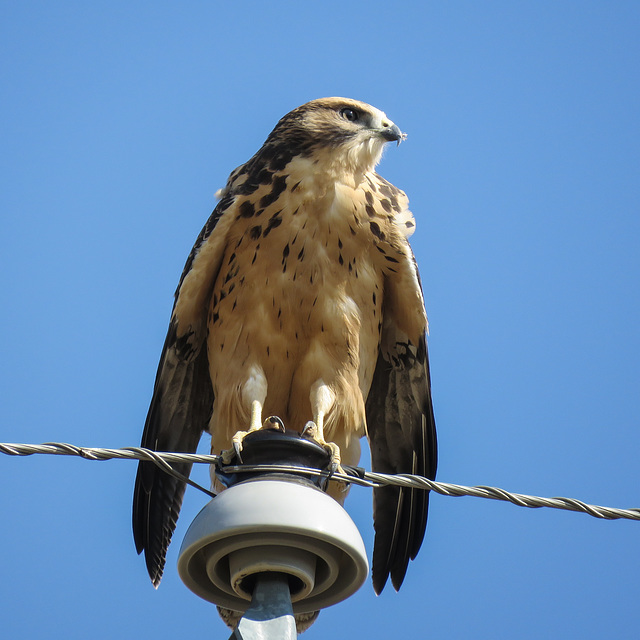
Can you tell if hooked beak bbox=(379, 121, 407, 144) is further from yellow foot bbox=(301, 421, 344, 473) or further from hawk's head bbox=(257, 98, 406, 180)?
yellow foot bbox=(301, 421, 344, 473)

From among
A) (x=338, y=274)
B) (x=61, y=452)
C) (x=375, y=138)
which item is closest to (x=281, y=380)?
(x=338, y=274)

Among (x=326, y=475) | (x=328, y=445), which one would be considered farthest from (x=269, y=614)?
(x=328, y=445)

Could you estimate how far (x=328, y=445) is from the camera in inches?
170

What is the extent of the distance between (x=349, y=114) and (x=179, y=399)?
6.72 ft

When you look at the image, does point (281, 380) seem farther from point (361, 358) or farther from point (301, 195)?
point (301, 195)

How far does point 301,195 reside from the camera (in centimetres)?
525

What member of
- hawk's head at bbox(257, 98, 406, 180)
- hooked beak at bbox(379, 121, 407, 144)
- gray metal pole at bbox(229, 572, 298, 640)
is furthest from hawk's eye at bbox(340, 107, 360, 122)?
gray metal pole at bbox(229, 572, 298, 640)

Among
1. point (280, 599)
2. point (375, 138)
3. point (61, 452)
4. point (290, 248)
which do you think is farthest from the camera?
point (375, 138)

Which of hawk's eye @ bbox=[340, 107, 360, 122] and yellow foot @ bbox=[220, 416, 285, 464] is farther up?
hawk's eye @ bbox=[340, 107, 360, 122]

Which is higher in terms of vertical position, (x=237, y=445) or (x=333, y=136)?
(x=333, y=136)

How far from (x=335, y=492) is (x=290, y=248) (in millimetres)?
1432

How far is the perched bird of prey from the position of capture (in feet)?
17.1

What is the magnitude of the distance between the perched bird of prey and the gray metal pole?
195 centimetres

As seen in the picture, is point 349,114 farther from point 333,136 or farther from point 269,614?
point 269,614
